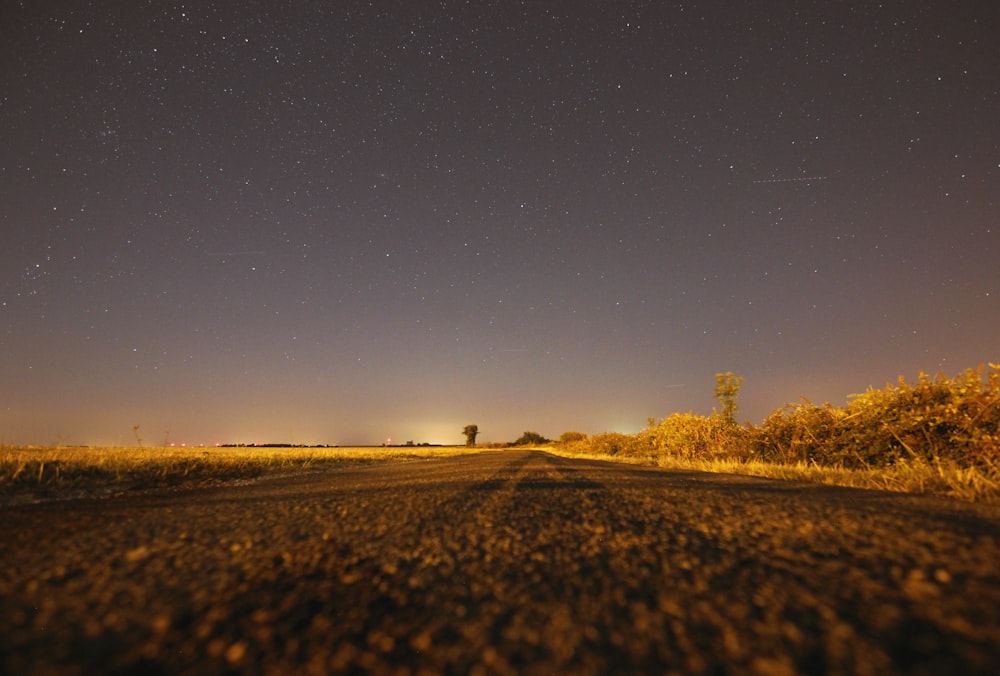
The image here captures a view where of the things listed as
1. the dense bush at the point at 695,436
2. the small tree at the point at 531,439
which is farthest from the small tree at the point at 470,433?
the dense bush at the point at 695,436

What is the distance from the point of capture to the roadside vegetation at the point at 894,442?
3.97m

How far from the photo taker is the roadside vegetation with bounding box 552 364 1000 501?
3975mm

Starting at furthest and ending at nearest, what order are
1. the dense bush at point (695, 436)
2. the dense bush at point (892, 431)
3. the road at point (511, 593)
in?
the dense bush at point (695, 436), the dense bush at point (892, 431), the road at point (511, 593)

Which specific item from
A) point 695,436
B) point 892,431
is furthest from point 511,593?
point 695,436

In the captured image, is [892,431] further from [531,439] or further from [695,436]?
[531,439]

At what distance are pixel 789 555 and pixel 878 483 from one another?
3.47m

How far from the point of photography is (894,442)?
6637 millimetres

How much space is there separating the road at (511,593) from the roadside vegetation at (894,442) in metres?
1.67

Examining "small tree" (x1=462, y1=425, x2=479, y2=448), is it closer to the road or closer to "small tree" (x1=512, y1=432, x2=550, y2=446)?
"small tree" (x1=512, y1=432, x2=550, y2=446)

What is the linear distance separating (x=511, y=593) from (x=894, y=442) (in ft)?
26.2

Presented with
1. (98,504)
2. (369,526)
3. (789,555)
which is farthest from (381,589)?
(98,504)

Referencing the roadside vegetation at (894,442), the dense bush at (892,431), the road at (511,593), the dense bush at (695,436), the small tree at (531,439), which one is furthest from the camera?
the small tree at (531,439)

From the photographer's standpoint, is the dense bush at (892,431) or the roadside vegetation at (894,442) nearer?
the roadside vegetation at (894,442)

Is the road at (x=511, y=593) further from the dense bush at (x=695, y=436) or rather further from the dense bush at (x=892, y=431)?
the dense bush at (x=695, y=436)
